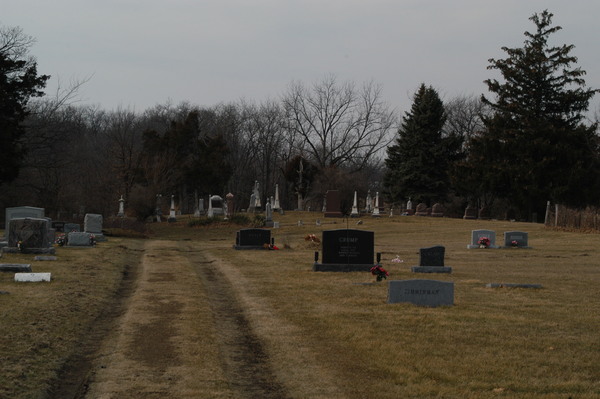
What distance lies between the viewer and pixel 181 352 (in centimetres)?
941

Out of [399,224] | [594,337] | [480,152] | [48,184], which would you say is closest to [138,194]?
[48,184]

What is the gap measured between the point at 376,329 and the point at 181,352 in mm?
3249

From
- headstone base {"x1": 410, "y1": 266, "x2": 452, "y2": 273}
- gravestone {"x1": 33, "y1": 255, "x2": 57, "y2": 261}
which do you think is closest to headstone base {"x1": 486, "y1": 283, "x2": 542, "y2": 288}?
headstone base {"x1": 410, "y1": 266, "x2": 452, "y2": 273}

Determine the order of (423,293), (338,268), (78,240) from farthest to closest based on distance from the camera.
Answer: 1. (78,240)
2. (338,268)
3. (423,293)

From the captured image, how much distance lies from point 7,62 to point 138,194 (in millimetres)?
13855

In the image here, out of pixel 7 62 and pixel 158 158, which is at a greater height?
pixel 7 62

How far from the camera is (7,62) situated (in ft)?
142

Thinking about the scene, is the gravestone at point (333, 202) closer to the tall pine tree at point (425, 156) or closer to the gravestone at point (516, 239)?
the tall pine tree at point (425, 156)

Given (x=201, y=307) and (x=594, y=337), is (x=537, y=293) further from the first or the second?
(x=201, y=307)

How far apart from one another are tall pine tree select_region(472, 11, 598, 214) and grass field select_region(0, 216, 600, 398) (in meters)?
30.0

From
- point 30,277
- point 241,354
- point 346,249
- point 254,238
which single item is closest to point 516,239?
point 254,238

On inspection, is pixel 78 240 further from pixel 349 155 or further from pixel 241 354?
pixel 349 155

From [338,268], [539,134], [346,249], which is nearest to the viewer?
[338,268]

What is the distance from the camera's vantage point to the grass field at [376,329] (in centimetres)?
805
